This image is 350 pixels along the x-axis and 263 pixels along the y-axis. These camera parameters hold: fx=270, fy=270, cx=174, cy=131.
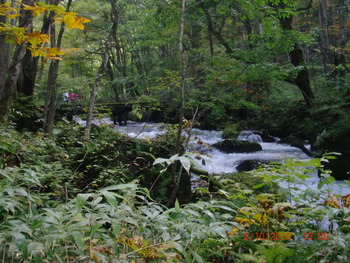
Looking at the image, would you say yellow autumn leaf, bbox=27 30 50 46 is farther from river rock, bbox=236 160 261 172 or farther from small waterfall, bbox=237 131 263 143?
small waterfall, bbox=237 131 263 143

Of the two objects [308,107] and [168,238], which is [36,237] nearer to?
[168,238]

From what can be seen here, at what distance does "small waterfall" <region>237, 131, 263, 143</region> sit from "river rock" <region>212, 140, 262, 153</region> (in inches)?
48.3

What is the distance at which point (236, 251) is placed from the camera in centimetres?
190

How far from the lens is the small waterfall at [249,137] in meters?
10.6

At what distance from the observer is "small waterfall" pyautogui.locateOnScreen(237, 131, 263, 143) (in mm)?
10593

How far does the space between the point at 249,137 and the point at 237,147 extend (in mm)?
1809

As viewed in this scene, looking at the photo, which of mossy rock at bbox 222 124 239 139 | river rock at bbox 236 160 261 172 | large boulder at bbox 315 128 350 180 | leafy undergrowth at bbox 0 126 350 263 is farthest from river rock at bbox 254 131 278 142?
leafy undergrowth at bbox 0 126 350 263

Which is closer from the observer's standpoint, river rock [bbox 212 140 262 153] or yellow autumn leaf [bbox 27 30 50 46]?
yellow autumn leaf [bbox 27 30 50 46]

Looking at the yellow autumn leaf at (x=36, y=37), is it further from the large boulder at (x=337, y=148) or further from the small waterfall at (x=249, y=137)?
the small waterfall at (x=249, y=137)

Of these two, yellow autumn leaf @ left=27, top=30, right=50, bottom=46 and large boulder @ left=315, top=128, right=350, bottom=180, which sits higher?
yellow autumn leaf @ left=27, top=30, right=50, bottom=46

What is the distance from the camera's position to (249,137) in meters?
10.8

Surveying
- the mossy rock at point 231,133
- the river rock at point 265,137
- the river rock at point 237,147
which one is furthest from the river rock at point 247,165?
the river rock at point 265,137

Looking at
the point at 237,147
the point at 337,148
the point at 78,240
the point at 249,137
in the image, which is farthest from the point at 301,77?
the point at 78,240

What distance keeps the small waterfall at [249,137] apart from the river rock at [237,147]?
123 cm
